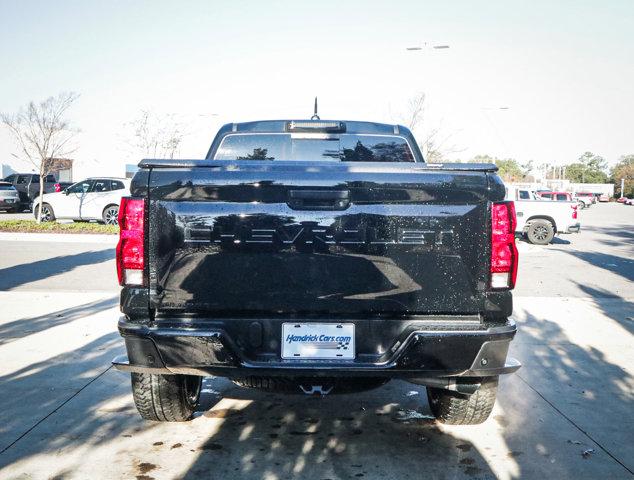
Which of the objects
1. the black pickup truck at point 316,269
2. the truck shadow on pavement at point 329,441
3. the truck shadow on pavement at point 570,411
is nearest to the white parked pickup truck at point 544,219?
the truck shadow on pavement at point 570,411

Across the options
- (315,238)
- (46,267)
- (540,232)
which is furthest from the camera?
(540,232)

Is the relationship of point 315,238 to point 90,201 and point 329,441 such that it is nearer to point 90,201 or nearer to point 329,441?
point 329,441

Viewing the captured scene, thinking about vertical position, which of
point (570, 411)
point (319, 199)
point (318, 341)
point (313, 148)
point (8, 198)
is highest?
point (313, 148)

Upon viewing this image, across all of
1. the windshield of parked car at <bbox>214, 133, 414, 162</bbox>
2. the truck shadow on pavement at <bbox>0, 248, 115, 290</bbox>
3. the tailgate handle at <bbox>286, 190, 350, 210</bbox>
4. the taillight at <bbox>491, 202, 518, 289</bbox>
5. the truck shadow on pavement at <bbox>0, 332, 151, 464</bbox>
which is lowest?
the truck shadow on pavement at <bbox>0, 332, 151, 464</bbox>

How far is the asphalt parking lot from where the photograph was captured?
3.56 metres

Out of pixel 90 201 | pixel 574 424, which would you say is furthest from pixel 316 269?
pixel 90 201

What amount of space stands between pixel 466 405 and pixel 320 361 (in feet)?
4.26

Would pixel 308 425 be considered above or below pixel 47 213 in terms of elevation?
below

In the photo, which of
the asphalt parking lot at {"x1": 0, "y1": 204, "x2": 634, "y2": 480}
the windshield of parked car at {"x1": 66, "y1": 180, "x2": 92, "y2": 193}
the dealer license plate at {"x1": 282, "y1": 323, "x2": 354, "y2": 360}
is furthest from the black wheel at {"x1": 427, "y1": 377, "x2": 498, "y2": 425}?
the windshield of parked car at {"x1": 66, "y1": 180, "x2": 92, "y2": 193}

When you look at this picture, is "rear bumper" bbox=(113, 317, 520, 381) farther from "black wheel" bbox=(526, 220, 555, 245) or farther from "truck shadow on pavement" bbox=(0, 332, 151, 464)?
"black wheel" bbox=(526, 220, 555, 245)

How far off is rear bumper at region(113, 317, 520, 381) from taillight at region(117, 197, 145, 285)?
260mm

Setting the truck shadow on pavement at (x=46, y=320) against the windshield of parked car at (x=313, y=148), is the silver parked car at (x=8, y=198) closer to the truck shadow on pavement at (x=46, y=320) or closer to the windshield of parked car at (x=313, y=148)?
the truck shadow on pavement at (x=46, y=320)

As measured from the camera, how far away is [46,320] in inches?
291

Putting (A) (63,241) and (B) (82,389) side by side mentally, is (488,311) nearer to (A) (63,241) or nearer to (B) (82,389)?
(B) (82,389)
